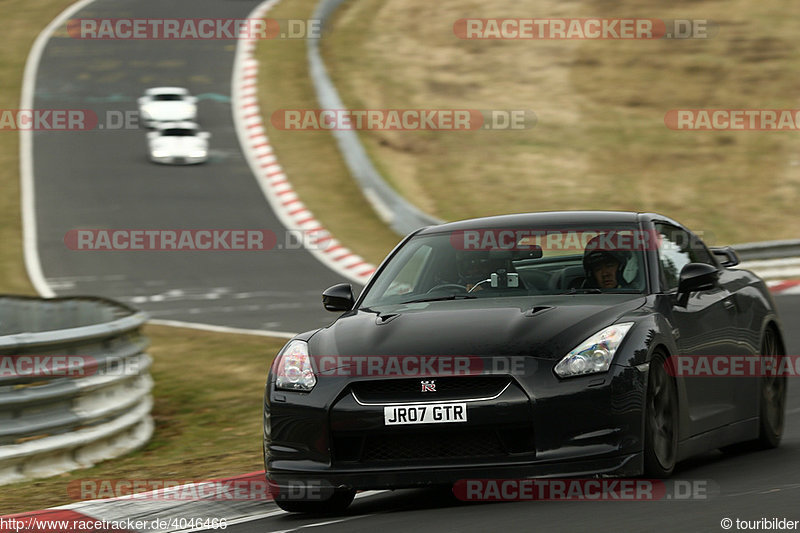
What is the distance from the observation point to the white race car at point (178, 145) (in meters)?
26.5

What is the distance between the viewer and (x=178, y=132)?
2664cm

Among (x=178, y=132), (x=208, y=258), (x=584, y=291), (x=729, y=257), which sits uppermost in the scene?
(x=584, y=291)

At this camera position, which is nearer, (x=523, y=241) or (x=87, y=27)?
(x=523, y=241)

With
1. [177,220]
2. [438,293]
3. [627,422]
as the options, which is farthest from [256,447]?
[177,220]

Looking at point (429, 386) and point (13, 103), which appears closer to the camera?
point (429, 386)

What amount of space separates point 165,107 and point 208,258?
840 centimetres

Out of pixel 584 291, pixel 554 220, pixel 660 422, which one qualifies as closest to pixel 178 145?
pixel 554 220

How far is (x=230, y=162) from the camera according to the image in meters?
26.3

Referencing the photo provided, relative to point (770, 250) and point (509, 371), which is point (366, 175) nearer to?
point (770, 250)

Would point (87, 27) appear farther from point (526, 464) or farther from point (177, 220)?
point (526, 464)

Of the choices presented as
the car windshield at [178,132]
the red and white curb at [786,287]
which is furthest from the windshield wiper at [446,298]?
the car windshield at [178,132]

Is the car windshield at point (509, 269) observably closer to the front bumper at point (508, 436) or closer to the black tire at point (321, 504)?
the front bumper at point (508, 436)

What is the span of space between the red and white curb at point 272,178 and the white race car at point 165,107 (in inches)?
41.2

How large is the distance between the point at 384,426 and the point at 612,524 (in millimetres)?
1186
